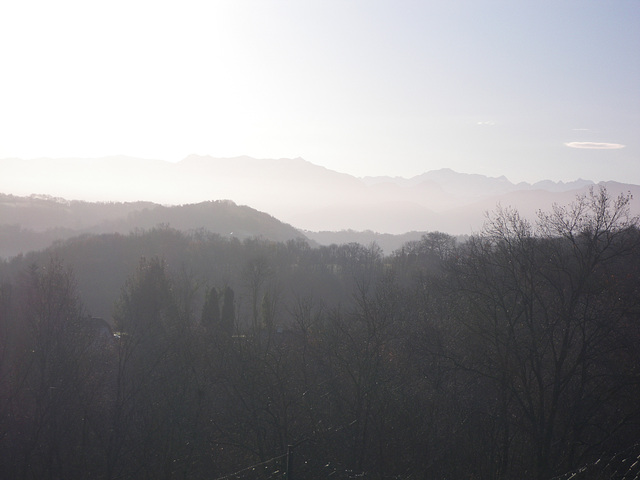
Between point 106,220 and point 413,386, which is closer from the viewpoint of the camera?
point 413,386

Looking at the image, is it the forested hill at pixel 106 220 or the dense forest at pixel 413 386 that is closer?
the dense forest at pixel 413 386

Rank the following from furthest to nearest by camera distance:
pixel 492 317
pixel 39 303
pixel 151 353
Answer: pixel 151 353 → pixel 39 303 → pixel 492 317

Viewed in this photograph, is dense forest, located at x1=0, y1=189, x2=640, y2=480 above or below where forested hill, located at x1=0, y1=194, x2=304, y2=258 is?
below

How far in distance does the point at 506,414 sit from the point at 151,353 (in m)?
10.9

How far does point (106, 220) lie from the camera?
295 feet

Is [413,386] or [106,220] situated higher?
[106,220]

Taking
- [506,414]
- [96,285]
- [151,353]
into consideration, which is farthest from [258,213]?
[506,414]

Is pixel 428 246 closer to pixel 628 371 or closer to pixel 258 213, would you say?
pixel 628 371

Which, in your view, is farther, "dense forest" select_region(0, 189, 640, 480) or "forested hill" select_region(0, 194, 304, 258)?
"forested hill" select_region(0, 194, 304, 258)

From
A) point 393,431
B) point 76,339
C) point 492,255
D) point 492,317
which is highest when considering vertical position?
point 492,255

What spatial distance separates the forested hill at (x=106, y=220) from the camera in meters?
63.5

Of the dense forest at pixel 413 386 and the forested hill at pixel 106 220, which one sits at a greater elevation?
the forested hill at pixel 106 220

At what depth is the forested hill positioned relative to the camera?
63.5 m

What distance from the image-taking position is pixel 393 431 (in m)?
11.5
